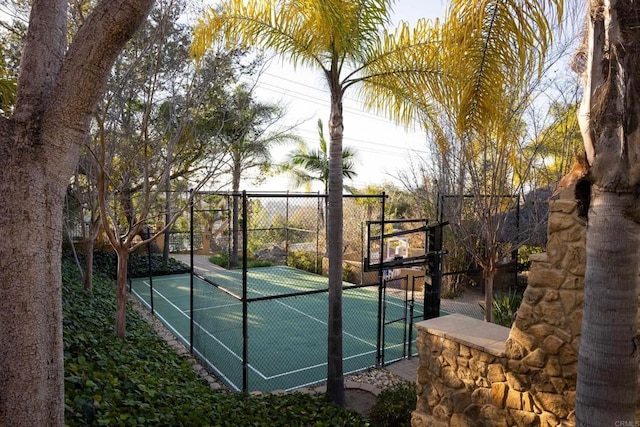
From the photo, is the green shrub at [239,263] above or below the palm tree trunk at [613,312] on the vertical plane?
below

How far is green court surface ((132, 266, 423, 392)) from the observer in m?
6.66

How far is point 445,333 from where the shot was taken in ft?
12.2

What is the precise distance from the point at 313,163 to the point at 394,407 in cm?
1363

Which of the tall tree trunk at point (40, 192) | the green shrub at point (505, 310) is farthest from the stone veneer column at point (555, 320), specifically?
the green shrub at point (505, 310)

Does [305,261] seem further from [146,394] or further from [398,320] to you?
[146,394]

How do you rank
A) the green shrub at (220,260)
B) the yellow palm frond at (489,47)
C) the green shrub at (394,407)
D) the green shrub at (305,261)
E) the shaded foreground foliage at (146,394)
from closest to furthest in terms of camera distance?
1. the yellow palm frond at (489,47)
2. the shaded foreground foliage at (146,394)
3. the green shrub at (394,407)
4. the green shrub at (305,261)
5. the green shrub at (220,260)

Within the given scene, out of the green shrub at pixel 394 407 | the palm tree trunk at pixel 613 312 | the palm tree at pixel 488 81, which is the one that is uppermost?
the palm tree at pixel 488 81

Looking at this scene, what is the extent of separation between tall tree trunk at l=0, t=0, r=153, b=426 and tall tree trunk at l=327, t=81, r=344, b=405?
3.26m

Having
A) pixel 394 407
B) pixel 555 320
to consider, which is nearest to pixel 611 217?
pixel 555 320

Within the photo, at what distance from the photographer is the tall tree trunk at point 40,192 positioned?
6.72 ft

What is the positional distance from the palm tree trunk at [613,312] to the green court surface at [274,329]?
4.31 metres

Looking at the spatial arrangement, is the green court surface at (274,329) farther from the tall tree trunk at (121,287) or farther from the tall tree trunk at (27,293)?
the tall tree trunk at (27,293)

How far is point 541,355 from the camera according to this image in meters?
3.08

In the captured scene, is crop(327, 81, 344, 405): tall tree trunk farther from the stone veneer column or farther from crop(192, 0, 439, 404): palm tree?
the stone veneer column
